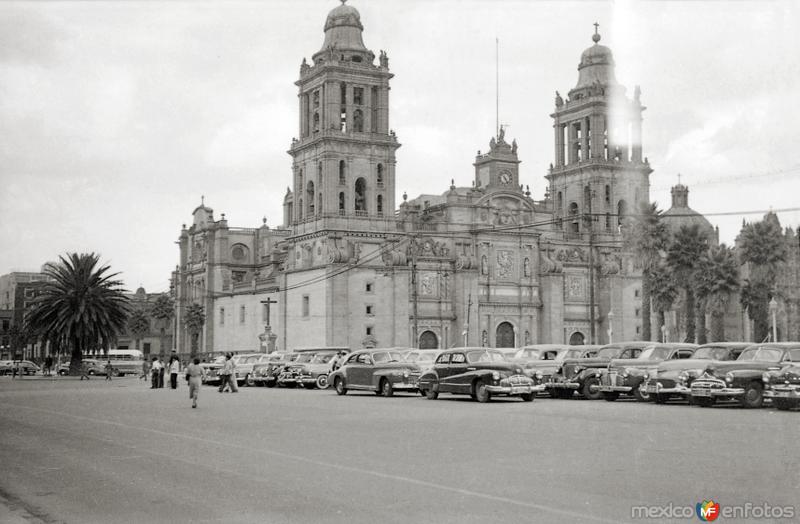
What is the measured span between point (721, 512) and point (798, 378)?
50.1 feet

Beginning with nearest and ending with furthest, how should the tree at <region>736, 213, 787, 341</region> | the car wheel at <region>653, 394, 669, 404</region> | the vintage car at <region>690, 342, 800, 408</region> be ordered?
the vintage car at <region>690, 342, 800, 408</region>, the car wheel at <region>653, 394, 669, 404</region>, the tree at <region>736, 213, 787, 341</region>

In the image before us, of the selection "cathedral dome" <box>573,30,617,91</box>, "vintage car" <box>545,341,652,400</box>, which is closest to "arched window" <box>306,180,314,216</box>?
"cathedral dome" <box>573,30,617,91</box>

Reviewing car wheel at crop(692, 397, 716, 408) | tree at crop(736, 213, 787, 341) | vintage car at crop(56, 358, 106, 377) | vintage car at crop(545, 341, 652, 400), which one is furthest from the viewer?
vintage car at crop(56, 358, 106, 377)

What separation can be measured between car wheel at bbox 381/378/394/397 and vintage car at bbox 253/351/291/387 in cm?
1051

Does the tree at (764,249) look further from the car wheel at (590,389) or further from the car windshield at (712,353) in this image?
the car windshield at (712,353)

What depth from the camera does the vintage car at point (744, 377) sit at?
25.1 meters

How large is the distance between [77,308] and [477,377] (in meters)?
42.9

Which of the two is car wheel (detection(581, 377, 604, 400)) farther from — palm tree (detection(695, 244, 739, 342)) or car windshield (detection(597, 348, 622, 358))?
palm tree (detection(695, 244, 739, 342))

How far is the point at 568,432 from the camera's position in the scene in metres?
18.1

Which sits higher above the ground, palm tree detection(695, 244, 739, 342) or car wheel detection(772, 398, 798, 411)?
palm tree detection(695, 244, 739, 342)

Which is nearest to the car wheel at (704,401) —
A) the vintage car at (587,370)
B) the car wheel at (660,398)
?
the car wheel at (660,398)

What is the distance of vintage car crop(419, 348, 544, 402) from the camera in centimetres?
2853

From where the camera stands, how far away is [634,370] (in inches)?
1153

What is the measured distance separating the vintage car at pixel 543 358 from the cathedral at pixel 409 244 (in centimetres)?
3176
